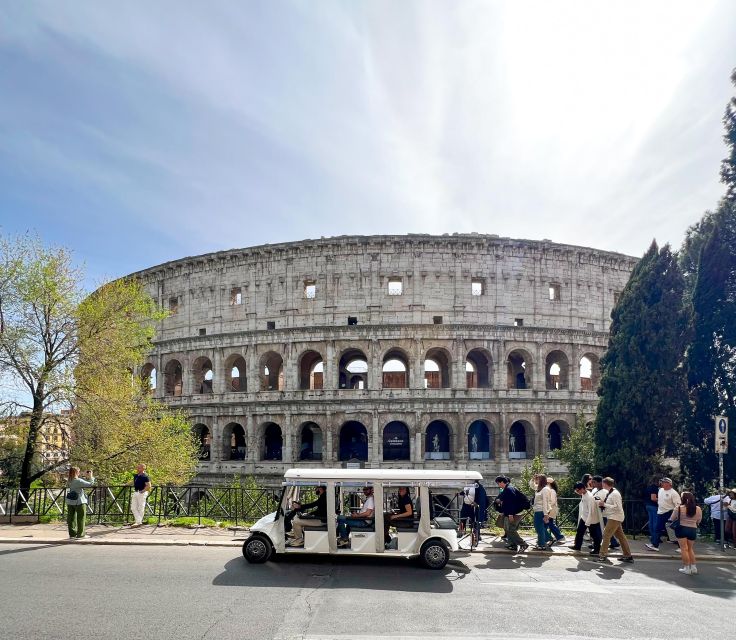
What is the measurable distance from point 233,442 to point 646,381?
27.1 meters

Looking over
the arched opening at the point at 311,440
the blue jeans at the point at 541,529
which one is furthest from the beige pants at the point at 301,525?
the arched opening at the point at 311,440

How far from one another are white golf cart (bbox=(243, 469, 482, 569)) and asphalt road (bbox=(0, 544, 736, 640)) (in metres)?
0.33

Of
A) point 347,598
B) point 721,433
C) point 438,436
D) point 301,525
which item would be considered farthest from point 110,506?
point 438,436

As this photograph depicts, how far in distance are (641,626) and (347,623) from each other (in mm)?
3900

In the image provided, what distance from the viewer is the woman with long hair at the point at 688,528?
9.99 m

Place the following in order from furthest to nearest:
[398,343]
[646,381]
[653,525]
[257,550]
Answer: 1. [398,343]
2. [646,381]
3. [653,525]
4. [257,550]

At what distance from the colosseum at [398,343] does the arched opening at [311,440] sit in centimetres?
62

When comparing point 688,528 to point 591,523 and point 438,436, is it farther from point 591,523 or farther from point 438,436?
point 438,436

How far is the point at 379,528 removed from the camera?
384 inches

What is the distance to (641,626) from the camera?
6957 mm

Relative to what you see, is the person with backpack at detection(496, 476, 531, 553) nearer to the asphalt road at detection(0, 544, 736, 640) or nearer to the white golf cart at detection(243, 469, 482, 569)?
the asphalt road at detection(0, 544, 736, 640)

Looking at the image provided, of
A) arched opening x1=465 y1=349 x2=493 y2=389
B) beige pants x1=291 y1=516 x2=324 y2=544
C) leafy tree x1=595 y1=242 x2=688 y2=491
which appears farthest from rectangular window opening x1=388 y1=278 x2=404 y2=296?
beige pants x1=291 y1=516 x2=324 y2=544

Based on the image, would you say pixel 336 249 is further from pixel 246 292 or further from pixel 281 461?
pixel 281 461

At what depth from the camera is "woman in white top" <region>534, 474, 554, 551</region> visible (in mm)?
11602
